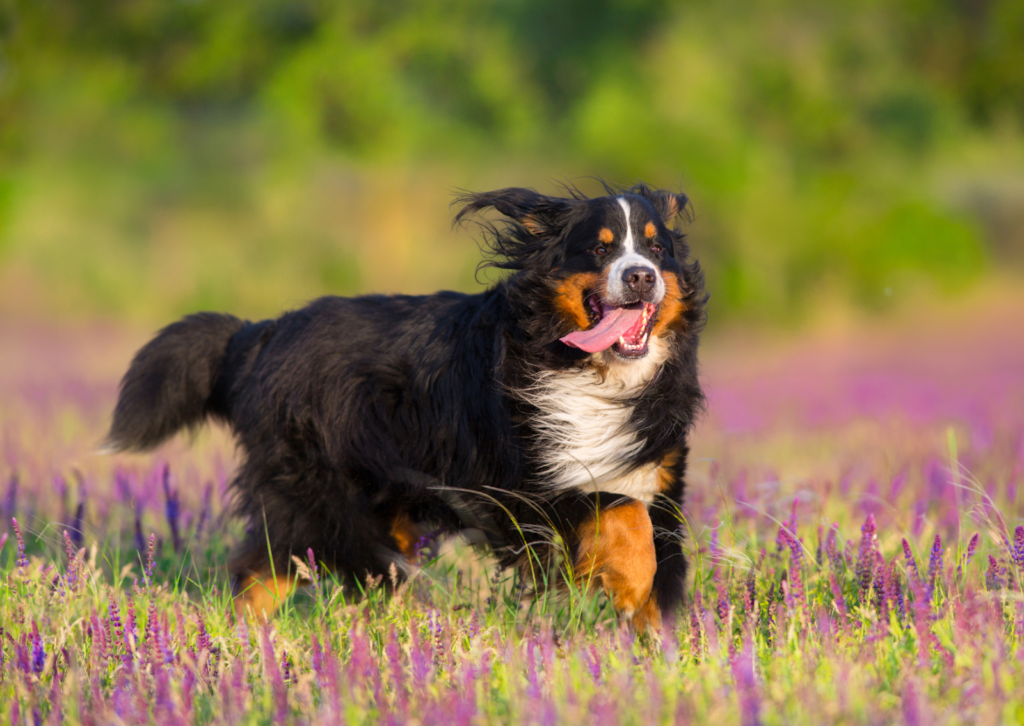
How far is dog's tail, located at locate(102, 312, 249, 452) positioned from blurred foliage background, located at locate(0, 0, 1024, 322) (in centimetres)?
1287

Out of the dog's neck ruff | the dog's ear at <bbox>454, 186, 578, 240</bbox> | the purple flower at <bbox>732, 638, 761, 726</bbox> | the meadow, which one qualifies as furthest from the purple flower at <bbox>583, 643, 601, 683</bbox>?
the dog's ear at <bbox>454, 186, 578, 240</bbox>

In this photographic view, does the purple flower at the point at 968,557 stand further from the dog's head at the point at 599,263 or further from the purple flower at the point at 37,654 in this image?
the purple flower at the point at 37,654

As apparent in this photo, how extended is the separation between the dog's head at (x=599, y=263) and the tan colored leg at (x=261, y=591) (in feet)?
4.53

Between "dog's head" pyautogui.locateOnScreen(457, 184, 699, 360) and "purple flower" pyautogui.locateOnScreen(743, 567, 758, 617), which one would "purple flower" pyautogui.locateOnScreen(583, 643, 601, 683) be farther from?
"dog's head" pyautogui.locateOnScreen(457, 184, 699, 360)

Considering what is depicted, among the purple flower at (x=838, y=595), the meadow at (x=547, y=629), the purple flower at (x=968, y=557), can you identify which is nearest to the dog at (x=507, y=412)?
the meadow at (x=547, y=629)

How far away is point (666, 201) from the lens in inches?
151

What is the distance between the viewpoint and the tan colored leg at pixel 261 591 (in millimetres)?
3518

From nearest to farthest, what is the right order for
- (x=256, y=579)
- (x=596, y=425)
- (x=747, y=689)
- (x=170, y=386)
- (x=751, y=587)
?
(x=747, y=689), (x=751, y=587), (x=596, y=425), (x=256, y=579), (x=170, y=386)

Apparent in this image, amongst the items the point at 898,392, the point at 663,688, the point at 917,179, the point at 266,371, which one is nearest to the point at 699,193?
the point at 917,179

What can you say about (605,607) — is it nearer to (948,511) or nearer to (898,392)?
(948,511)

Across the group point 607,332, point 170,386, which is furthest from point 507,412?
point 170,386

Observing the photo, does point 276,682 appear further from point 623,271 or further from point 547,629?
point 623,271

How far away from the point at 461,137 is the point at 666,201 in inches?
650

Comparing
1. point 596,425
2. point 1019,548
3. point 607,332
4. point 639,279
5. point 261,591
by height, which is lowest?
point 261,591
